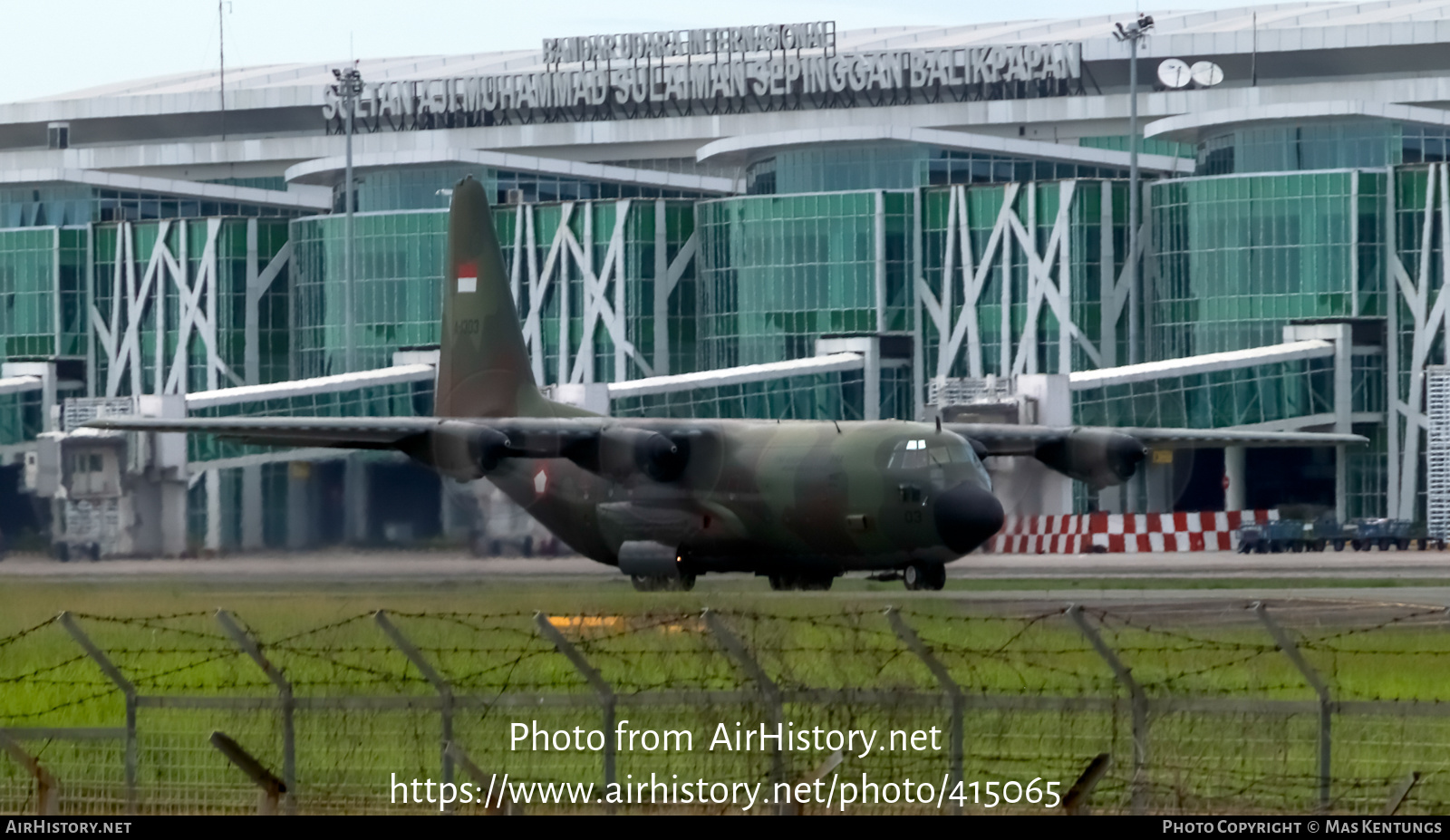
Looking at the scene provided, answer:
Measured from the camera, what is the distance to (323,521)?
111 ft

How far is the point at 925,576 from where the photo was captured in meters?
35.9

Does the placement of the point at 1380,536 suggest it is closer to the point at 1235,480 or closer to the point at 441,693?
the point at 1235,480

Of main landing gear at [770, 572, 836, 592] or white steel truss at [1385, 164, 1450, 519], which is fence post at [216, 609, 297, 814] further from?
white steel truss at [1385, 164, 1450, 519]

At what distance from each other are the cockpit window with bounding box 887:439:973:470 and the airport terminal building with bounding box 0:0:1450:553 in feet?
85.8

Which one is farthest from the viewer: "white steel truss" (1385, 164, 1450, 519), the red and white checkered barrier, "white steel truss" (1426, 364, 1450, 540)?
"white steel truss" (1385, 164, 1450, 519)

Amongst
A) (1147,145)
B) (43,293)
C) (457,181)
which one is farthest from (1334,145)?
(43,293)

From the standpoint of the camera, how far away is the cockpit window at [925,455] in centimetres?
3459

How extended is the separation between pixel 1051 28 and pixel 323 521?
111m

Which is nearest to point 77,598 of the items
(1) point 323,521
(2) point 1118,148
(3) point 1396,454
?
(1) point 323,521

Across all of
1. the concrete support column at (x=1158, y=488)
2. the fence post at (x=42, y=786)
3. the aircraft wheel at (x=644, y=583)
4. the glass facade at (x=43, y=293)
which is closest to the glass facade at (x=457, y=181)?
the glass facade at (x=43, y=293)

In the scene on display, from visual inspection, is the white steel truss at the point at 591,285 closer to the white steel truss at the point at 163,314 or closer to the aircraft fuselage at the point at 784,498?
the white steel truss at the point at 163,314

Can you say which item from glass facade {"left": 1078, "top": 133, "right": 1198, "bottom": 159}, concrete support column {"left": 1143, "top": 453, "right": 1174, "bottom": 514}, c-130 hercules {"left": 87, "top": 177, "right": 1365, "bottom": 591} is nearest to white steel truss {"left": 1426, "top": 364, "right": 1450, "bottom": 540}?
concrete support column {"left": 1143, "top": 453, "right": 1174, "bottom": 514}

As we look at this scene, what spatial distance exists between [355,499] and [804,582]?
822 centimetres

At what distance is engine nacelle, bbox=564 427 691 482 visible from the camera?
3709 centimetres
